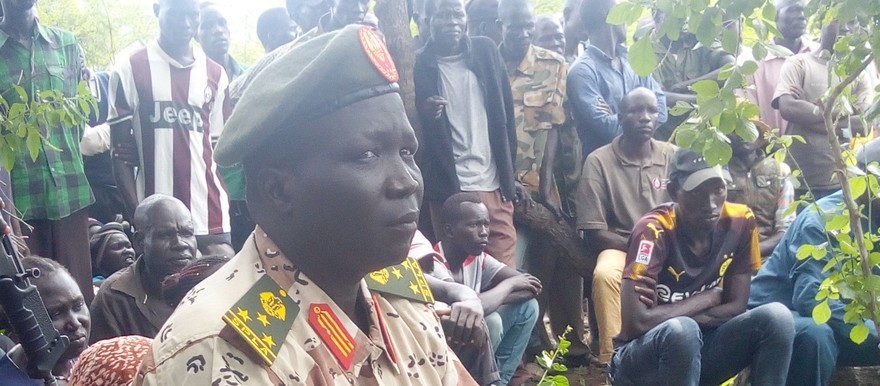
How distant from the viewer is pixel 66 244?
15.9ft

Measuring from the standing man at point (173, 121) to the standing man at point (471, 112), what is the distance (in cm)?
114

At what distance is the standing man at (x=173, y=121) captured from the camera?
5172 mm

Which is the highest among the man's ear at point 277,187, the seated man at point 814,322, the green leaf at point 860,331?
the man's ear at point 277,187

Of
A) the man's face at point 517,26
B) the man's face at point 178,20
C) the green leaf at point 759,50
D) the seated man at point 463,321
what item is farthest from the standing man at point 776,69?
the green leaf at point 759,50

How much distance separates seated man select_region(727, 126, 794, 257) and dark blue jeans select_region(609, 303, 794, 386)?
134cm

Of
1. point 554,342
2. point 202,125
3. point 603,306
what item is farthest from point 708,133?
point 554,342

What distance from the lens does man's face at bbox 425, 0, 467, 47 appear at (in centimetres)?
550

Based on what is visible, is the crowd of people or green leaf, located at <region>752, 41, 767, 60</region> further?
green leaf, located at <region>752, 41, 767, 60</region>

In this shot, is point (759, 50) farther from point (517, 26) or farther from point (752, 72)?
point (517, 26)

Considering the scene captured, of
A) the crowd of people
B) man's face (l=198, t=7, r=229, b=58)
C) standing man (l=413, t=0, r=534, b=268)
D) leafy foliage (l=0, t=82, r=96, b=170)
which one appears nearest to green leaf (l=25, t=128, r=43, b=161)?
leafy foliage (l=0, t=82, r=96, b=170)

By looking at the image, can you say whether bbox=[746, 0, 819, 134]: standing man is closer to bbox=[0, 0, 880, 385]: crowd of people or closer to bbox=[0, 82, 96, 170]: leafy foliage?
bbox=[0, 0, 880, 385]: crowd of people

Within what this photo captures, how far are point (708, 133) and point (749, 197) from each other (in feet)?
11.0

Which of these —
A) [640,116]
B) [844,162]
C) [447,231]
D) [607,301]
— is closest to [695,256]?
[607,301]

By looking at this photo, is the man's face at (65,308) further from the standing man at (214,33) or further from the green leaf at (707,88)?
the standing man at (214,33)
